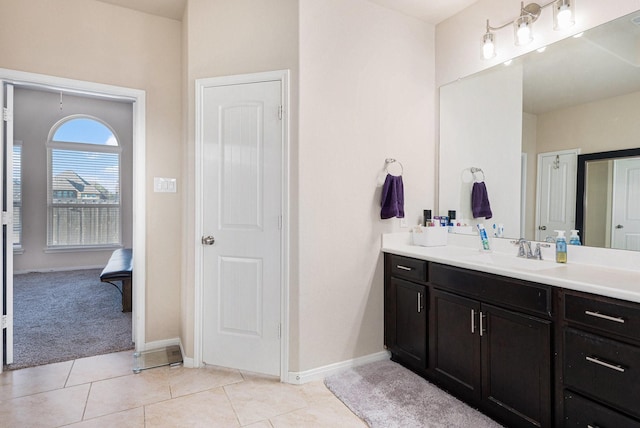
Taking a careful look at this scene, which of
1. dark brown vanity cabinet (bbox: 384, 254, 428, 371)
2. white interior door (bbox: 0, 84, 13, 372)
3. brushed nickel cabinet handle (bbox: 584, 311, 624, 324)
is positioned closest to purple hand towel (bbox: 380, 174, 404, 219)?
dark brown vanity cabinet (bbox: 384, 254, 428, 371)

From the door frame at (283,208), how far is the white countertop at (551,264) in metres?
0.79

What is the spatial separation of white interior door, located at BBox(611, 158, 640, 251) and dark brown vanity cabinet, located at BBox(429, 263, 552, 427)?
64 cm

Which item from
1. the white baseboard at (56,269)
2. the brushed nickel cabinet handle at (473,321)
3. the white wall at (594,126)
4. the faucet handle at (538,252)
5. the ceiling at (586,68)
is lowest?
the white baseboard at (56,269)

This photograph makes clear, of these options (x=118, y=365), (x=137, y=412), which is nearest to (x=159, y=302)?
(x=118, y=365)

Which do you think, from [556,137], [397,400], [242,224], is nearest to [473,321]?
[397,400]

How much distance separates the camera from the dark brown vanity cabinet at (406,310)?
2291 mm

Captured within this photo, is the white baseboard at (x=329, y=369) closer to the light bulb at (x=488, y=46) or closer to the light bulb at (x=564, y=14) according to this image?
the light bulb at (x=488, y=46)

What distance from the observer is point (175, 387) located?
2252 millimetres

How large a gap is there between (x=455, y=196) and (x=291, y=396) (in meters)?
1.86

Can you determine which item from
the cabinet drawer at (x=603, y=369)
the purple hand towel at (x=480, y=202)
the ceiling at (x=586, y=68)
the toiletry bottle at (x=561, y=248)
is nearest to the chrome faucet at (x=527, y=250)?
the toiletry bottle at (x=561, y=248)

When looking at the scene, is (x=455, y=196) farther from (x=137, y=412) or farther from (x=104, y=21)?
(x=104, y=21)

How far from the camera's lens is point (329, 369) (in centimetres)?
241

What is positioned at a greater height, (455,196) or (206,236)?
(455,196)

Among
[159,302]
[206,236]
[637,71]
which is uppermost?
[637,71]
